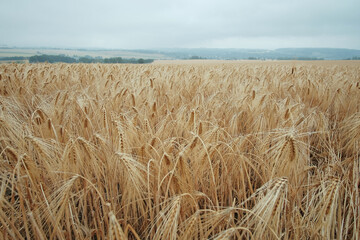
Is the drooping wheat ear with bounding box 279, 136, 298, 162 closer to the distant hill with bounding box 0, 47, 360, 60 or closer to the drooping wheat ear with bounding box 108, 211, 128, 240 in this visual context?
the drooping wheat ear with bounding box 108, 211, 128, 240

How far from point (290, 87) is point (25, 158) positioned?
3.59m

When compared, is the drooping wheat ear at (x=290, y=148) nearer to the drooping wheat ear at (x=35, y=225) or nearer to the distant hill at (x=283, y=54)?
the drooping wheat ear at (x=35, y=225)

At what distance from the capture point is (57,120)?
1700mm

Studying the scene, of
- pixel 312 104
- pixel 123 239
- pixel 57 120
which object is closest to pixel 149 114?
pixel 57 120

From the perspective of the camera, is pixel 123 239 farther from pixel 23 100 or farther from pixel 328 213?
pixel 23 100

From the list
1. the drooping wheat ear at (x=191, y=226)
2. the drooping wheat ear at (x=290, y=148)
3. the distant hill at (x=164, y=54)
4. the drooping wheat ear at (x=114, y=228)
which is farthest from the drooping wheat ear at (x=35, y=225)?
the distant hill at (x=164, y=54)

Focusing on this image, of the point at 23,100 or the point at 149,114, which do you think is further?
the point at 23,100

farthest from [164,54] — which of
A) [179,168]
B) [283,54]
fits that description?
[283,54]

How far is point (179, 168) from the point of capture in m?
0.84

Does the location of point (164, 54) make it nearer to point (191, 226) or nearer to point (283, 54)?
point (191, 226)

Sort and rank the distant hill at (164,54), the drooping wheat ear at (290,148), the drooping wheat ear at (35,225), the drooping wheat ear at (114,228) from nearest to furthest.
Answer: the drooping wheat ear at (114,228)
the drooping wheat ear at (35,225)
the drooping wheat ear at (290,148)
the distant hill at (164,54)

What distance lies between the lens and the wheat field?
2.39 feet

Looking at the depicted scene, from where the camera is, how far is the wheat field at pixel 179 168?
2.39 feet

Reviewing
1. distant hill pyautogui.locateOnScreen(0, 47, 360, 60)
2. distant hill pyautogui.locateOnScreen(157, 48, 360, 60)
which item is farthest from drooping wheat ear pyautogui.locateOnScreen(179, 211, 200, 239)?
distant hill pyautogui.locateOnScreen(157, 48, 360, 60)
